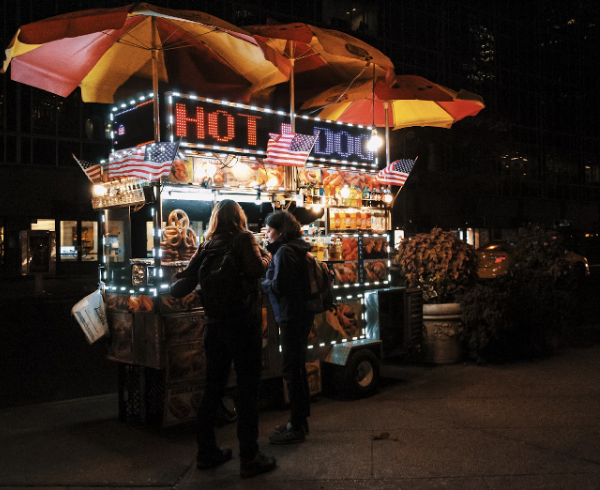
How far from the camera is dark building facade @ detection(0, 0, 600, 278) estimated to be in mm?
24266

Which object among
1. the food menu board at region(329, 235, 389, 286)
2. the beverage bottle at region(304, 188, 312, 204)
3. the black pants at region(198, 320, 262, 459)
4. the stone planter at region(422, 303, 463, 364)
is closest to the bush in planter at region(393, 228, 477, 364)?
the stone planter at region(422, 303, 463, 364)

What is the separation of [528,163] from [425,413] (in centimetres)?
3907

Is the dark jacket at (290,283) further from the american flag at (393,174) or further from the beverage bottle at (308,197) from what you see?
the american flag at (393,174)

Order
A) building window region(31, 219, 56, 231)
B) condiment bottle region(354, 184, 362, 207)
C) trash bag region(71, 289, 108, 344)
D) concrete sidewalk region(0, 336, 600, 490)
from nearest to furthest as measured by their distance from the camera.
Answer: concrete sidewalk region(0, 336, 600, 490) → trash bag region(71, 289, 108, 344) → condiment bottle region(354, 184, 362, 207) → building window region(31, 219, 56, 231)

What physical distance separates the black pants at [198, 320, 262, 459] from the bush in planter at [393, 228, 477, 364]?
4.51m

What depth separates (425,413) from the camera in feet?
18.9

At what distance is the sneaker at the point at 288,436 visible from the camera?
4.90 meters

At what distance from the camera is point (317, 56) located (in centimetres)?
760

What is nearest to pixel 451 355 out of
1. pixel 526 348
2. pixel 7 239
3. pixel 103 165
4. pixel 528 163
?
pixel 526 348

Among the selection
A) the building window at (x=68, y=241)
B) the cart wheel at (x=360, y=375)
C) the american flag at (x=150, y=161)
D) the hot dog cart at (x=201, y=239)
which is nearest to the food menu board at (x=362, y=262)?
the hot dog cart at (x=201, y=239)

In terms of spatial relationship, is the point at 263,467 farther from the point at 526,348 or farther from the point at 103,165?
the point at 526,348

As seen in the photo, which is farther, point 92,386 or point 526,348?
point 526,348

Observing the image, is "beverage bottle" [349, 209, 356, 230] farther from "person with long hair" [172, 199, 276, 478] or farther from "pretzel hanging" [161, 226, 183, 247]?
"person with long hair" [172, 199, 276, 478]

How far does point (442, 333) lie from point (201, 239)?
3801mm
